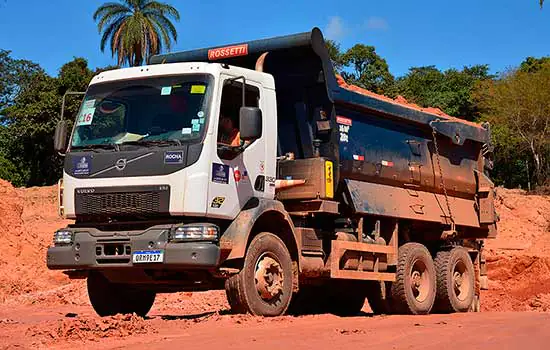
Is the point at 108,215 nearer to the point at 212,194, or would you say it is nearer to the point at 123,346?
the point at 212,194

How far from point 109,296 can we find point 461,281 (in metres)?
6.43

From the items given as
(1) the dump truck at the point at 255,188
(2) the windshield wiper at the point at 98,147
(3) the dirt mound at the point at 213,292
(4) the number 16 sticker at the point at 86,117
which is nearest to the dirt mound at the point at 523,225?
(3) the dirt mound at the point at 213,292

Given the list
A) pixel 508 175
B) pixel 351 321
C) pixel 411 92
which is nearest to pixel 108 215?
pixel 351 321

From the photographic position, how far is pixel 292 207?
1120cm

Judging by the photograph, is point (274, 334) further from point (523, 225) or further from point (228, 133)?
point (523, 225)

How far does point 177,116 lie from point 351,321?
3.28 m

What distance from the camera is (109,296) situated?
1088 cm

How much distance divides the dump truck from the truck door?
22 millimetres

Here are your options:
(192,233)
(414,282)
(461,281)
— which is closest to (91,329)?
(192,233)

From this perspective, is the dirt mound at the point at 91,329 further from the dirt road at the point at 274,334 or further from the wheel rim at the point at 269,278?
the wheel rim at the point at 269,278

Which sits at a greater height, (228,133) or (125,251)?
(228,133)

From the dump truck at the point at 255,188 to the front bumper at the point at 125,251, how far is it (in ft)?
0.05

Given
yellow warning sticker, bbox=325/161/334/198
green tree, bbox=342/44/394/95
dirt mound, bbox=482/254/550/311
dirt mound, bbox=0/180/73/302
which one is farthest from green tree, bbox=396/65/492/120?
yellow warning sticker, bbox=325/161/334/198

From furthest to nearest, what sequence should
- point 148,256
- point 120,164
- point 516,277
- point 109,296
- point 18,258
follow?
point 516,277, point 18,258, point 109,296, point 120,164, point 148,256
